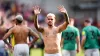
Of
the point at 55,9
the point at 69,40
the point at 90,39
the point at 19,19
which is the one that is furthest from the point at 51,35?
the point at 55,9

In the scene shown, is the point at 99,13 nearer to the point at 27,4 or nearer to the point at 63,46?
the point at 27,4

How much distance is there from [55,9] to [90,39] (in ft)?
89.7

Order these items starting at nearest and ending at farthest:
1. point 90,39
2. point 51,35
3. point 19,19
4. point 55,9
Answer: point 51,35 → point 19,19 → point 90,39 → point 55,9

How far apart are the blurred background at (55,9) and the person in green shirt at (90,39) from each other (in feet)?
75.1

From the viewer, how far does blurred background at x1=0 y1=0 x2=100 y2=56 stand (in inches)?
1599

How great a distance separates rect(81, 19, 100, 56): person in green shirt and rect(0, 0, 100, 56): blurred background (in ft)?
75.1

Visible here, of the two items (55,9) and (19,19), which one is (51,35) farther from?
(55,9)

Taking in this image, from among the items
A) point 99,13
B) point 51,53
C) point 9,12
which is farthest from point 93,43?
point 99,13

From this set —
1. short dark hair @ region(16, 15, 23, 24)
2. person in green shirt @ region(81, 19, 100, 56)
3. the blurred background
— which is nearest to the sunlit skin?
short dark hair @ region(16, 15, 23, 24)

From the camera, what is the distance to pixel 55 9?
43.6m

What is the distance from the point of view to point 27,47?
1353 cm

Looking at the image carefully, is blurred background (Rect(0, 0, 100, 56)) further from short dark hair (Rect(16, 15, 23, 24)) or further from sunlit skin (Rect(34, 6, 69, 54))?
sunlit skin (Rect(34, 6, 69, 54))

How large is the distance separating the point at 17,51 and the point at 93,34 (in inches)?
146

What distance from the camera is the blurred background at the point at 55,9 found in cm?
4062
